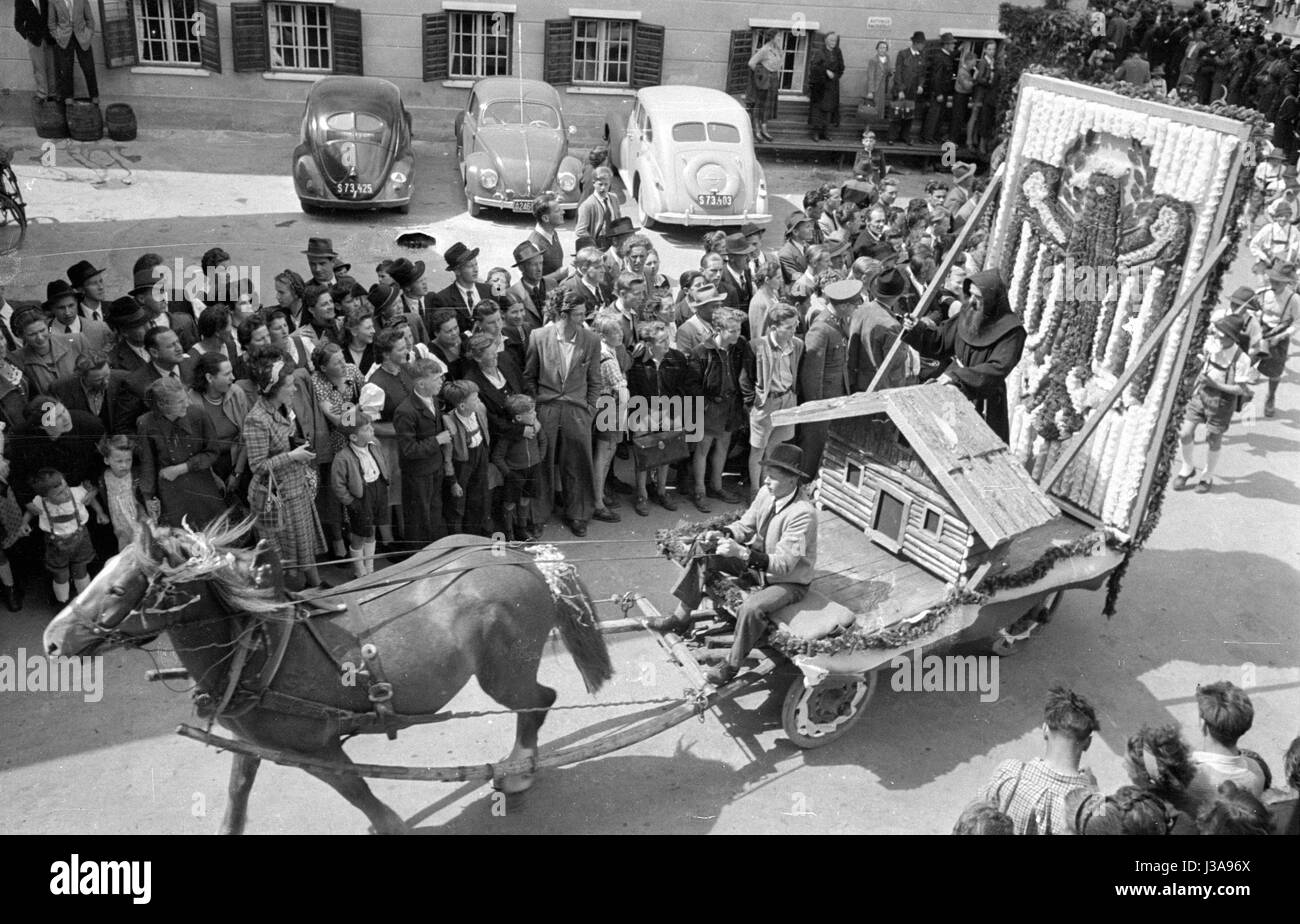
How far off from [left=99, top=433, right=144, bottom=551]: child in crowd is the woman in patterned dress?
75 centimetres

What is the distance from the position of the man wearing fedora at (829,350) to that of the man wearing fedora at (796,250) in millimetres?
1684

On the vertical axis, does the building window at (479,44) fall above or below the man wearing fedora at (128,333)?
above

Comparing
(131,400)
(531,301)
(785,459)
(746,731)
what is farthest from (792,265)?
(131,400)

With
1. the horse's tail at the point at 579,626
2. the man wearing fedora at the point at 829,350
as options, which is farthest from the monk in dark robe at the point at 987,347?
the horse's tail at the point at 579,626

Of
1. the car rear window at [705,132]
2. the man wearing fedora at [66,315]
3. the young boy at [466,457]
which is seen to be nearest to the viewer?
the young boy at [466,457]

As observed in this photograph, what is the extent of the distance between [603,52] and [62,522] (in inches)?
617

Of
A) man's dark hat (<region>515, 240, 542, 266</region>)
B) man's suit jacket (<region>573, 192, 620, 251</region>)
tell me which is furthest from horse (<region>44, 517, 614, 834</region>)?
man's suit jacket (<region>573, 192, 620, 251</region>)

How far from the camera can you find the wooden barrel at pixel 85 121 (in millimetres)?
18469

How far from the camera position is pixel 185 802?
6.61 meters

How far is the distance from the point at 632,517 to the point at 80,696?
14.6 feet

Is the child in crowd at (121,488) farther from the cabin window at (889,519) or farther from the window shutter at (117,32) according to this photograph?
the window shutter at (117,32)

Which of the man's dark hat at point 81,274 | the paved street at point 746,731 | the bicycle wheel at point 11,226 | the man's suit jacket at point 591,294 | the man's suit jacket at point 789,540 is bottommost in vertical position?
the paved street at point 746,731

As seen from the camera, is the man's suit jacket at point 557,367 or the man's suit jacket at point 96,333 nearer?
the man's suit jacket at point 96,333

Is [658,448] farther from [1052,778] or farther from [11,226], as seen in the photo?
[11,226]
